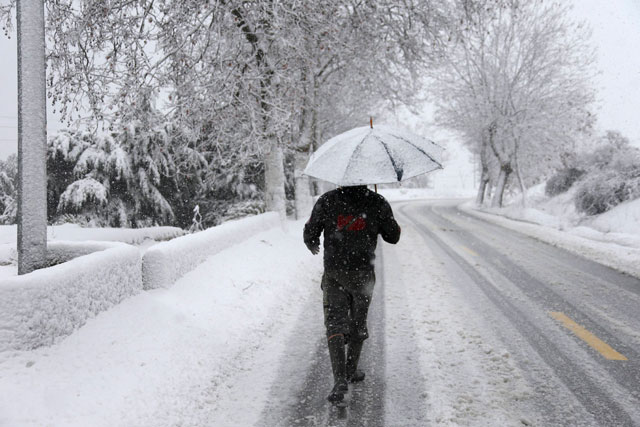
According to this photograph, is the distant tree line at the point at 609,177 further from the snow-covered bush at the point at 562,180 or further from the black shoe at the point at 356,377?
the black shoe at the point at 356,377

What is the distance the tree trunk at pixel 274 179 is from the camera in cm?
1278

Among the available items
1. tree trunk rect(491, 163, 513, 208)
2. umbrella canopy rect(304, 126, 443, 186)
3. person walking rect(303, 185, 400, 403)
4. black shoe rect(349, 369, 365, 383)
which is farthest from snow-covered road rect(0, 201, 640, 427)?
tree trunk rect(491, 163, 513, 208)

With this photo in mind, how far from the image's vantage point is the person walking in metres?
3.73

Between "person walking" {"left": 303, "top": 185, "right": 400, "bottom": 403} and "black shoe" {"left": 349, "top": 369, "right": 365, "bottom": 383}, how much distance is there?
0.88ft

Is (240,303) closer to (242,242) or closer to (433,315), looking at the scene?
(433,315)

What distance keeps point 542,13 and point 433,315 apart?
23.9m

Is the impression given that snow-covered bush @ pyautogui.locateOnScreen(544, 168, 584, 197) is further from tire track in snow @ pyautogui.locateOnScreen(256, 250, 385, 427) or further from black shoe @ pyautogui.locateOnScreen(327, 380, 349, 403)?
black shoe @ pyautogui.locateOnScreen(327, 380, 349, 403)

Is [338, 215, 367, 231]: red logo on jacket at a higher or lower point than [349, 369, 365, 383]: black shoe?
higher

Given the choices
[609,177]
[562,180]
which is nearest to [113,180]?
[609,177]

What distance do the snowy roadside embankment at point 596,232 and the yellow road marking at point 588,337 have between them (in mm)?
3692

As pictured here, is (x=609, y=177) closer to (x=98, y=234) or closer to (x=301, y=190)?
(x=301, y=190)

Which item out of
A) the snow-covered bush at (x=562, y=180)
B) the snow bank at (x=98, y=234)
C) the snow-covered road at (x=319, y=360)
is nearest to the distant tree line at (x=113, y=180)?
the snow bank at (x=98, y=234)

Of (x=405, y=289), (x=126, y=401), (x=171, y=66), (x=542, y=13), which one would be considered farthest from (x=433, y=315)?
(x=542, y=13)

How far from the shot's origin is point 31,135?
165 inches
